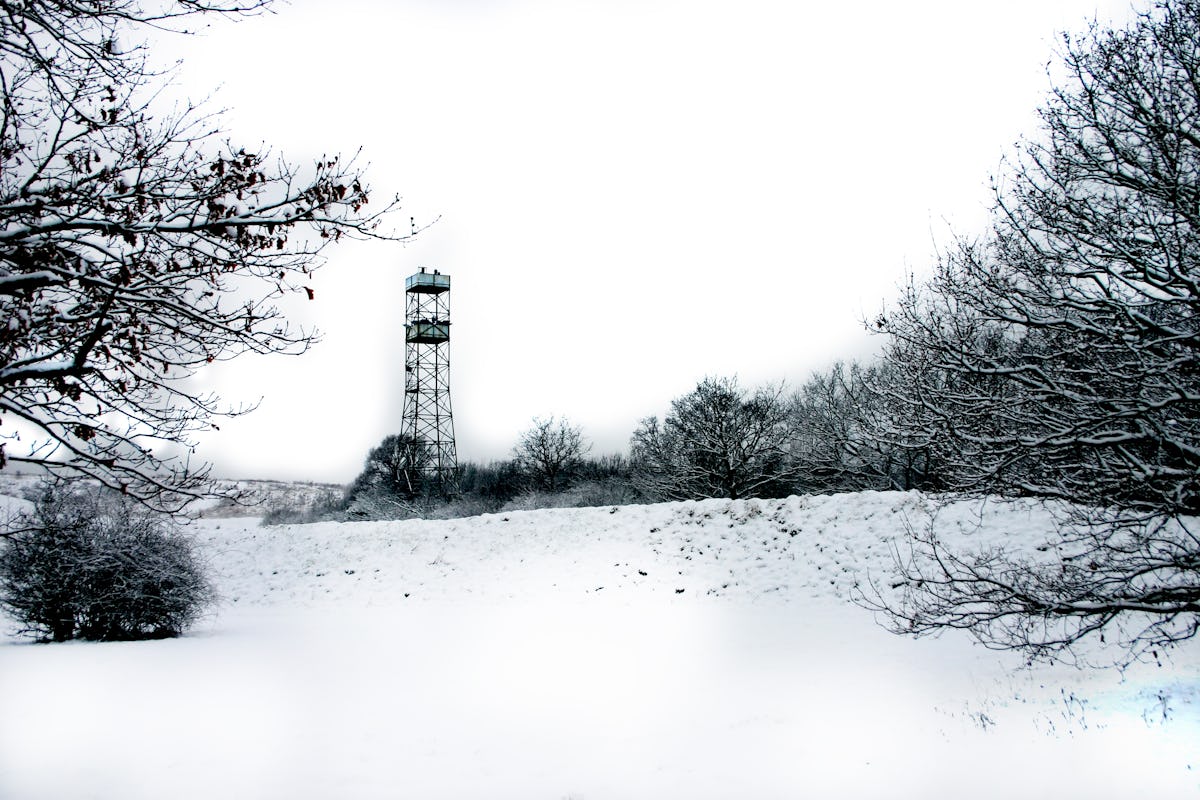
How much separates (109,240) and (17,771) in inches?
187

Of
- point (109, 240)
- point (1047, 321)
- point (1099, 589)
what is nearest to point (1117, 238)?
point (1047, 321)

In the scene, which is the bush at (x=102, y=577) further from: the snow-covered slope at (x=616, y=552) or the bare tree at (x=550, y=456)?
the bare tree at (x=550, y=456)

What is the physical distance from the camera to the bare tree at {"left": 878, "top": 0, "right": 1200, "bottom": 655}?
5.65 m

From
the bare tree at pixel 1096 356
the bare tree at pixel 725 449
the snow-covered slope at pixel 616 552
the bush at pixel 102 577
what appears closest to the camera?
the bare tree at pixel 1096 356

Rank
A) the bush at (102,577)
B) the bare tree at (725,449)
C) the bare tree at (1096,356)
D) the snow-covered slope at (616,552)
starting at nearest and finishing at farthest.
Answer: the bare tree at (1096,356)
the bush at (102,577)
the snow-covered slope at (616,552)
the bare tree at (725,449)

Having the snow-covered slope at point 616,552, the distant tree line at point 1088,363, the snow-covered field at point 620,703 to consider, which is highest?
the distant tree line at point 1088,363

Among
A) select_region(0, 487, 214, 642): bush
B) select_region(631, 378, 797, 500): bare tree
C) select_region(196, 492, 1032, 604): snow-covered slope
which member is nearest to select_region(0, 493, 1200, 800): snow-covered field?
select_region(196, 492, 1032, 604): snow-covered slope

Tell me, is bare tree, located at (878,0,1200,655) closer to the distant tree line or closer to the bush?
the distant tree line

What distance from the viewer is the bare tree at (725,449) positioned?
29578mm

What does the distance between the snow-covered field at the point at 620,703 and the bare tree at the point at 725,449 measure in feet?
42.8

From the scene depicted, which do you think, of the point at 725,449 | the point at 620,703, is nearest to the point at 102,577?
the point at 620,703

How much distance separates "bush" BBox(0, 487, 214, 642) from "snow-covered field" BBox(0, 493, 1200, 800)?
0.68 metres

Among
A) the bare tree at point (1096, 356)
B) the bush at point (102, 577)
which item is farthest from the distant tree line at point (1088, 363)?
the bush at point (102, 577)

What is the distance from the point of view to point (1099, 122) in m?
6.47
